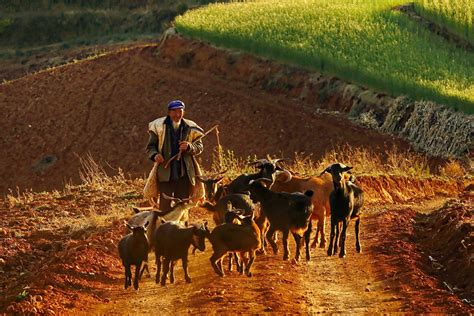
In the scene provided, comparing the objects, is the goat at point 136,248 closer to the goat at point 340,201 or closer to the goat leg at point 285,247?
the goat leg at point 285,247

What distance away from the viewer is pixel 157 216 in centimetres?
1288

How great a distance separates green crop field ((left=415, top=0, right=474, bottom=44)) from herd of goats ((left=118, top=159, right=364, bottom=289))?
24.8 meters

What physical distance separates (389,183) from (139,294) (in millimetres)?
10075

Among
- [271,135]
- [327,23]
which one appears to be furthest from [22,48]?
[271,135]

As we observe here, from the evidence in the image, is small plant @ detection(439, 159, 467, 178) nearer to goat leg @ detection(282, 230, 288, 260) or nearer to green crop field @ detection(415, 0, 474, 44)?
goat leg @ detection(282, 230, 288, 260)

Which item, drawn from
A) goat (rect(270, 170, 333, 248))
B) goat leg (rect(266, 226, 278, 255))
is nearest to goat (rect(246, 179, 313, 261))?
goat leg (rect(266, 226, 278, 255))

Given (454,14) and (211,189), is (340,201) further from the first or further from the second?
(454,14)

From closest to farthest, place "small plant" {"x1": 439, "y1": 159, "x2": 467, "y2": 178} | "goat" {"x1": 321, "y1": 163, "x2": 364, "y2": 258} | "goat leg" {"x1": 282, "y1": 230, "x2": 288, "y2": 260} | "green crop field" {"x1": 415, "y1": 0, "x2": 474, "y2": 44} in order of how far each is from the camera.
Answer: "goat leg" {"x1": 282, "y1": 230, "x2": 288, "y2": 260} → "goat" {"x1": 321, "y1": 163, "x2": 364, "y2": 258} → "small plant" {"x1": 439, "y1": 159, "x2": 467, "y2": 178} → "green crop field" {"x1": 415, "y1": 0, "x2": 474, "y2": 44}

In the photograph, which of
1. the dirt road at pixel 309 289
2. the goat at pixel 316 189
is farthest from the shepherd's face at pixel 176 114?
the dirt road at pixel 309 289

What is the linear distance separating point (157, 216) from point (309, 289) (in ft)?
6.83

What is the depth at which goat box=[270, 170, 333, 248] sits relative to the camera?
14.3 metres

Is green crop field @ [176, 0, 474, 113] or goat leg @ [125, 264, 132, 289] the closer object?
goat leg @ [125, 264, 132, 289]

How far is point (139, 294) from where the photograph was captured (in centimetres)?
1201

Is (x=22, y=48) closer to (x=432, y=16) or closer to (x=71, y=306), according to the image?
(x=432, y=16)
